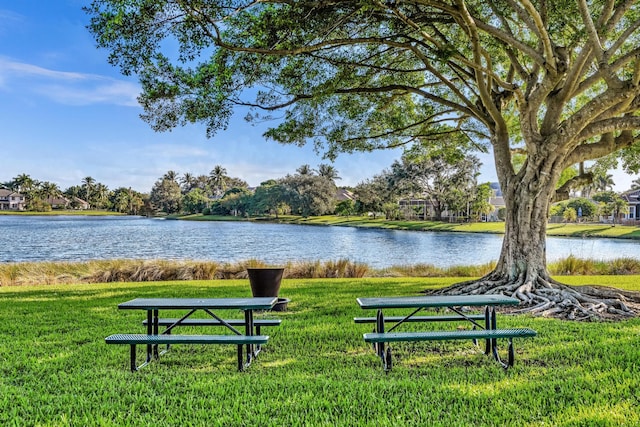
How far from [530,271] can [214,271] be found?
10818 mm

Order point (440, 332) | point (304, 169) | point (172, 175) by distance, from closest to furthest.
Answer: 1. point (440, 332)
2. point (304, 169)
3. point (172, 175)

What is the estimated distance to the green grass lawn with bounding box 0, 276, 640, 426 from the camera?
3.37 metres

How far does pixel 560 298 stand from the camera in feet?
27.7

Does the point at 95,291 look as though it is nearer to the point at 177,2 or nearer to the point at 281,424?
the point at 177,2

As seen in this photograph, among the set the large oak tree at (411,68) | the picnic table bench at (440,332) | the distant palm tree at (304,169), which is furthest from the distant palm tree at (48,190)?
the picnic table bench at (440,332)

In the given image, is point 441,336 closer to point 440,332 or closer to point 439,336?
Answer: point 439,336

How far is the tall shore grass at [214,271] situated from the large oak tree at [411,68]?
19.4 ft

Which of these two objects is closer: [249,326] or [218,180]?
[249,326]

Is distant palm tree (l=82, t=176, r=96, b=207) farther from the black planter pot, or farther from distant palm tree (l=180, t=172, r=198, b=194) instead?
the black planter pot

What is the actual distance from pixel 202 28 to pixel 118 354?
5.08 meters

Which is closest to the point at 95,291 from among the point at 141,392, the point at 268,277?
the point at 268,277

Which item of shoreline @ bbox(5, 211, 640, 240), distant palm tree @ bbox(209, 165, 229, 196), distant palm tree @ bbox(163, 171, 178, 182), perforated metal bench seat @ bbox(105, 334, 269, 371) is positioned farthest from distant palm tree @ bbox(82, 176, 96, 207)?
perforated metal bench seat @ bbox(105, 334, 269, 371)

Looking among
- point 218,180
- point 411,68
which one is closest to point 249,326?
point 411,68

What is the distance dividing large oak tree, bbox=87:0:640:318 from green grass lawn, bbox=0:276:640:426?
3247 millimetres
